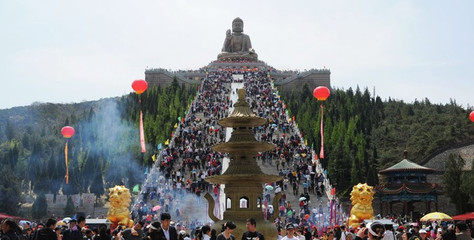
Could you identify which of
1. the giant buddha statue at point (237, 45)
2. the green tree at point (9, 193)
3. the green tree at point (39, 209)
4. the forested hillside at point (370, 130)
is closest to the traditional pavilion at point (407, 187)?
the forested hillside at point (370, 130)

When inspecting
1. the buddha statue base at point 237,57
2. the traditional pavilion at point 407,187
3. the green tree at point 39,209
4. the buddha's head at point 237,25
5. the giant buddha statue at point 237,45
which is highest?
the buddha's head at point 237,25

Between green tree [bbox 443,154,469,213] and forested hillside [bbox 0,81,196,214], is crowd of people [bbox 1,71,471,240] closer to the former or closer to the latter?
forested hillside [bbox 0,81,196,214]

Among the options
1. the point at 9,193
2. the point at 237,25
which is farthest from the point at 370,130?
the point at 237,25

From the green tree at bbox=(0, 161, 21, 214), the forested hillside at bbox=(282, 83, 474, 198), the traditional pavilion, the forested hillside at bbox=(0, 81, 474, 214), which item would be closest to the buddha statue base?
the forested hillside at bbox=(0, 81, 474, 214)

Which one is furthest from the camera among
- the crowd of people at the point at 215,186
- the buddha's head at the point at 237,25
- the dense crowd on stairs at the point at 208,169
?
the buddha's head at the point at 237,25

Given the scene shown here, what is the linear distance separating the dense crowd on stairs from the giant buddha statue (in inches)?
1010

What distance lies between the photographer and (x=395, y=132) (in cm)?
5678

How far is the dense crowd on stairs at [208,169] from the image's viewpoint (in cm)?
3159

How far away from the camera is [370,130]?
57.1m

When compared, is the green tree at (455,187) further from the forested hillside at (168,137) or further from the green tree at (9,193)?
the green tree at (9,193)

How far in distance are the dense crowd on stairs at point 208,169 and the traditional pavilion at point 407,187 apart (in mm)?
3880

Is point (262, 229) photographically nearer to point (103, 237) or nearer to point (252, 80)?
point (103, 237)

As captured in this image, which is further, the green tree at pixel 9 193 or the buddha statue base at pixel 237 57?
the buddha statue base at pixel 237 57

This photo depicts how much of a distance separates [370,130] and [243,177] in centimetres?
3954
